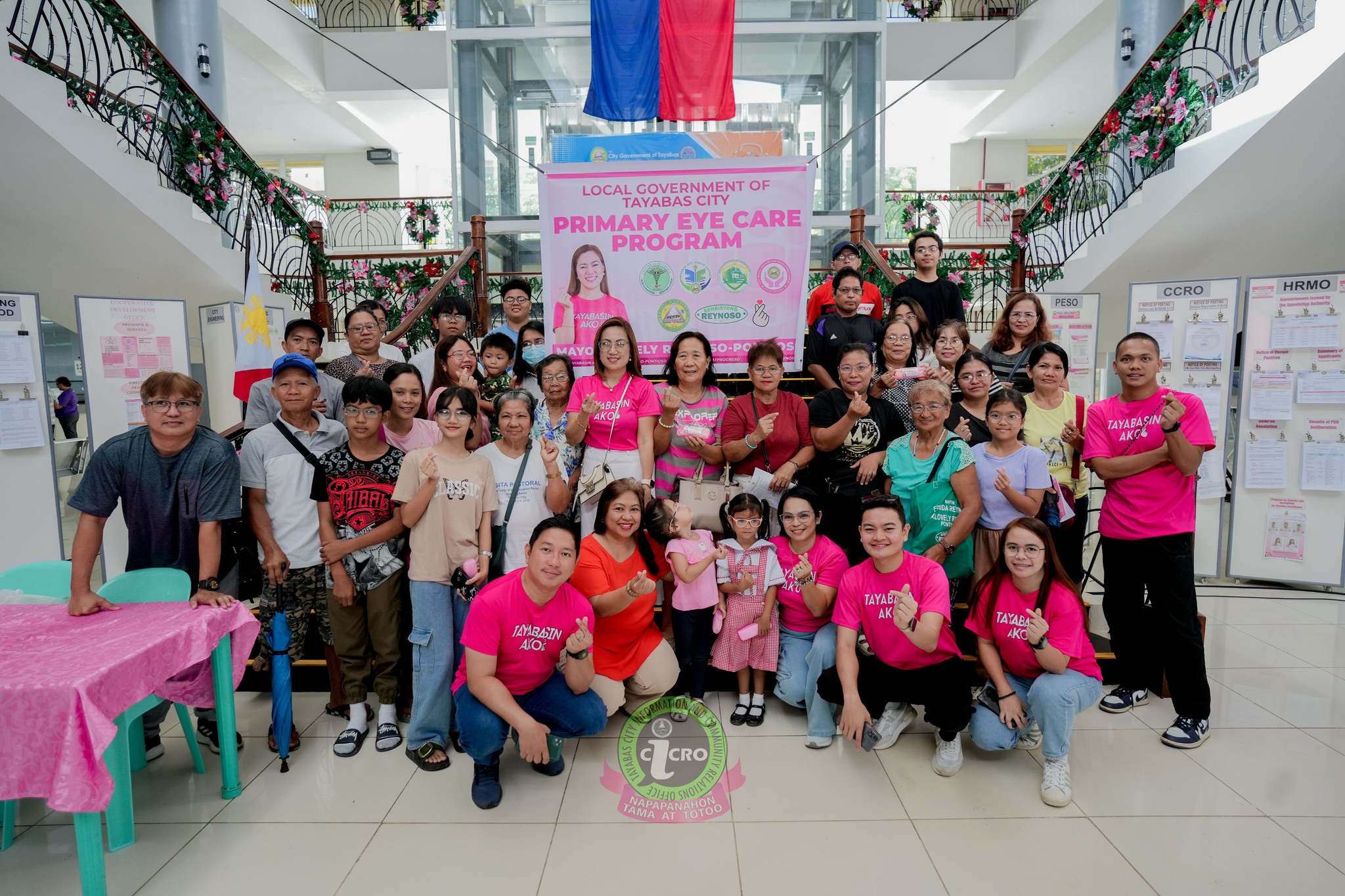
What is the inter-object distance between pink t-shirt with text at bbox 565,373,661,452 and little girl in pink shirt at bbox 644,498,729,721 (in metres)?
0.36

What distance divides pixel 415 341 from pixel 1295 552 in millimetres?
6420

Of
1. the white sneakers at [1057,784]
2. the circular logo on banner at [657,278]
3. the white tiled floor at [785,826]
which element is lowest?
the white tiled floor at [785,826]

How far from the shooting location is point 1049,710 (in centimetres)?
252

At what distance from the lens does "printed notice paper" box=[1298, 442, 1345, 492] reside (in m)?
4.34

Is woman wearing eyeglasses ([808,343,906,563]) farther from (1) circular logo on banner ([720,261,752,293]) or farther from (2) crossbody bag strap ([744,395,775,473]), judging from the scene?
(1) circular logo on banner ([720,261,752,293])

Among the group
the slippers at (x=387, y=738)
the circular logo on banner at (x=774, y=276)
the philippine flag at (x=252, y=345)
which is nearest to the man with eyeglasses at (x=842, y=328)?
the circular logo on banner at (x=774, y=276)

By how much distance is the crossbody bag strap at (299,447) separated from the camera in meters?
2.82

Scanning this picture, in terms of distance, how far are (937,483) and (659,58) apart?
6674 millimetres

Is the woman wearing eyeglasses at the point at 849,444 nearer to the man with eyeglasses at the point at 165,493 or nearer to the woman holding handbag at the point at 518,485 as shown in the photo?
the woman holding handbag at the point at 518,485

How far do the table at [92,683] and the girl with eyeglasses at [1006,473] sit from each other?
8.95ft

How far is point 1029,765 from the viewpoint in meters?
2.69

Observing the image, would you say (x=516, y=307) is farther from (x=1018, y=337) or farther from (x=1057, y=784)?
(x=1057, y=784)

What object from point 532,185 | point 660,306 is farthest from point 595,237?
point 532,185

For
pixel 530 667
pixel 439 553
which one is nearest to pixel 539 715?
pixel 530 667
